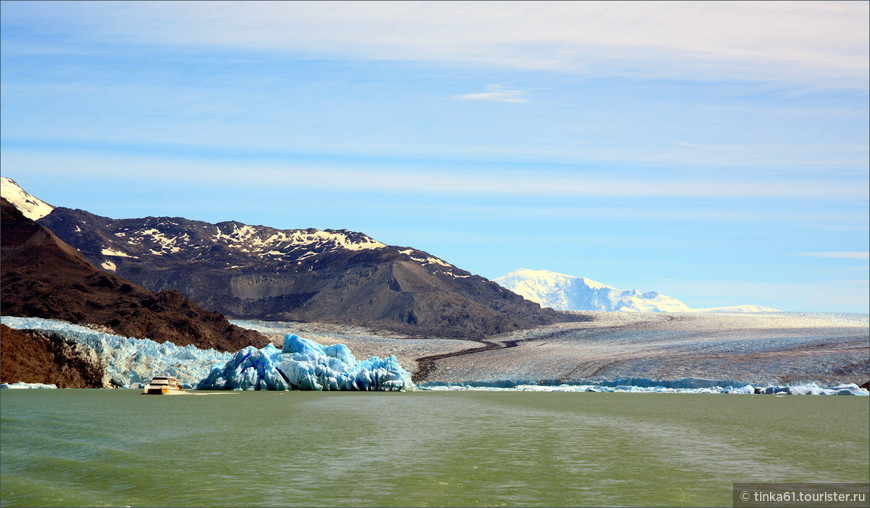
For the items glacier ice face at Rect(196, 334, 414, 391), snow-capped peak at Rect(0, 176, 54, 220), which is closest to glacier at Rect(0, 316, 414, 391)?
glacier ice face at Rect(196, 334, 414, 391)

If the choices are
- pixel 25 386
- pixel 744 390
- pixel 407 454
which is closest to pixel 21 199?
pixel 25 386

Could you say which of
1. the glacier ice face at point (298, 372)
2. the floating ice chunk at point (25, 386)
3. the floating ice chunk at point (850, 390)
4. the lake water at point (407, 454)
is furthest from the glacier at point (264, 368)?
the floating ice chunk at point (850, 390)

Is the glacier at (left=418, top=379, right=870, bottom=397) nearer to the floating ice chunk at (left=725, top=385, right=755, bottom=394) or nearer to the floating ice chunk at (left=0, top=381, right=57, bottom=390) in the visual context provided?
the floating ice chunk at (left=725, top=385, right=755, bottom=394)

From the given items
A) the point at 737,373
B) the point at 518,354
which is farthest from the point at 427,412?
the point at 518,354

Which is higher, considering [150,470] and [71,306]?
[71,306]

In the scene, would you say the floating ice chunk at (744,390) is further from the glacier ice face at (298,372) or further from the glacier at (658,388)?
the glacier ice face at (298,372)

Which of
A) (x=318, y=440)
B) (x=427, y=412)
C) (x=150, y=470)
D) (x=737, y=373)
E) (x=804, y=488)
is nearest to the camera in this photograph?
(x=804, y=488)

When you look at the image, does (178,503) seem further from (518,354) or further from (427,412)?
(518,354)
